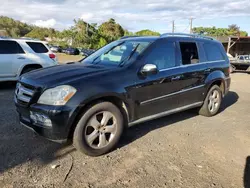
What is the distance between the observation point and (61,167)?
3357mm

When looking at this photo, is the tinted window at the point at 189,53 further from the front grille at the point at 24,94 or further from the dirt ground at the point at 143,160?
the front grille at the point at 24,94

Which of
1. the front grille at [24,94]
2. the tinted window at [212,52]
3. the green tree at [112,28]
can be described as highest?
the green tree at [112,28]

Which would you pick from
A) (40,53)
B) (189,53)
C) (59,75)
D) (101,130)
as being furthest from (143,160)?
(40,53)

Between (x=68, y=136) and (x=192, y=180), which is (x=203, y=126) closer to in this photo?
(x=192, y=180)

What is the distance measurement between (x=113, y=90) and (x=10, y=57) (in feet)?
19.0

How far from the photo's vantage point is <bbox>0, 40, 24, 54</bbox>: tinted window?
26.8 feet

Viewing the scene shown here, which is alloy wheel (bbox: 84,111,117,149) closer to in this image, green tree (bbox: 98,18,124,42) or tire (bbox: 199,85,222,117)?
tire (bbox: 199,85,222,117)

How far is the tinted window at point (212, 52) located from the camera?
18.2 ft

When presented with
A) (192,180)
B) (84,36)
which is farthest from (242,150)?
(84,36)

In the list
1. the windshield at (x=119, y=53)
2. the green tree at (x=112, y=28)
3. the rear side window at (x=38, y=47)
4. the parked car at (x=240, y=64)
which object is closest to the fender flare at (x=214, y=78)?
the windshield at (x=119, y=53)

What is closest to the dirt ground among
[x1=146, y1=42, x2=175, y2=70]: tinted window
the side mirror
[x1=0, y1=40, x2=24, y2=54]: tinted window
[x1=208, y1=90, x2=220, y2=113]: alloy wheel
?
[x1=208, y1=90, x2=220, y2=113]: alloy wheel

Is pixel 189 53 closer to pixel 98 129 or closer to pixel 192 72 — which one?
pixel 192 72

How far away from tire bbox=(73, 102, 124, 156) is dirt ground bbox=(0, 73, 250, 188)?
0.15 m

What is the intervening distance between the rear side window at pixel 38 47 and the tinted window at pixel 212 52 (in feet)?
18.8
